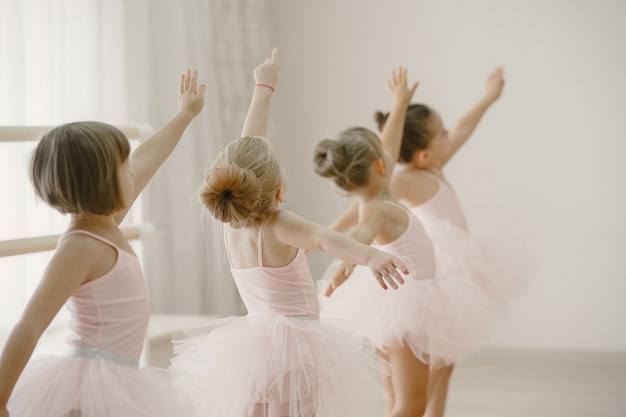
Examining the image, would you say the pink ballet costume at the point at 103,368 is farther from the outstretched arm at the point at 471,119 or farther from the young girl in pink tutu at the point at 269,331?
the outstretched arm at the point at 471,119

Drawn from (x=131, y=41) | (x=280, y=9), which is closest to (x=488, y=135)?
(x=280, y=9)

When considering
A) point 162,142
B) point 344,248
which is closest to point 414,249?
point 344,248

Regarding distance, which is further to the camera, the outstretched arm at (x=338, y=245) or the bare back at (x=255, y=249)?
the bare back at (x=255, y=249)

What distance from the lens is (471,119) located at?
320 cm

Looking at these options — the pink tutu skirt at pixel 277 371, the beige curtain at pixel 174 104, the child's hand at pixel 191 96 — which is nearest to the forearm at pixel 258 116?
the child's hand at pixel 191 96

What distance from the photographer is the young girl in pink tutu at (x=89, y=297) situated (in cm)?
143

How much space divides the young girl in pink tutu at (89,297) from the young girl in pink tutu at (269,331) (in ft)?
0.60

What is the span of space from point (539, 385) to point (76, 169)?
281cm

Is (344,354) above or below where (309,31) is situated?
below

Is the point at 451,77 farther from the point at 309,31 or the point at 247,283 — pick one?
the point at 247,283

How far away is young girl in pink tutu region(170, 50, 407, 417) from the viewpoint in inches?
67.6

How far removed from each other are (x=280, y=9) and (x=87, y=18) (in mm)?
1548

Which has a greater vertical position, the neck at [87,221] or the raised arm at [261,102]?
the raised arm at [261,102]

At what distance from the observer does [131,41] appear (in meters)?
3.58
